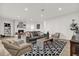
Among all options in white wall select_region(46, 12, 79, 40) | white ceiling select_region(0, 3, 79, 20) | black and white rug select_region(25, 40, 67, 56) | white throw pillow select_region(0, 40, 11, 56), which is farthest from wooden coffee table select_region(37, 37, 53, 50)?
white throw pillow select_region(0, 40, 11, 56)

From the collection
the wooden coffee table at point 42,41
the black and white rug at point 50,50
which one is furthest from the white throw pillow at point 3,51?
the wooden coffee table at point 42,41

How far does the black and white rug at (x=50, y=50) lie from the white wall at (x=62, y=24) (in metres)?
0.25

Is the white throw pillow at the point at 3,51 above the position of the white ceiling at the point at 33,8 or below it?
below

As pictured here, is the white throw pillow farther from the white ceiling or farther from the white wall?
the white wall

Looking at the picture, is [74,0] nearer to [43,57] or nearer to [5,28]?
[43,57]

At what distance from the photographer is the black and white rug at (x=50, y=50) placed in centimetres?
271

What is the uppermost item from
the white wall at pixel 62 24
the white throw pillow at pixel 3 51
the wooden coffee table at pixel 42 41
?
the white wall at pixel 62 24

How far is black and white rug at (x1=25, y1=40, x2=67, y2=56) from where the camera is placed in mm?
2711

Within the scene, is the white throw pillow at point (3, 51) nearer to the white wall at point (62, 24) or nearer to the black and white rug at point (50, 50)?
the black and white rug at point (50, 50)

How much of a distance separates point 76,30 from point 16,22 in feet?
4.46

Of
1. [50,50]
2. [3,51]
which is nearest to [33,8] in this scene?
[50,50]

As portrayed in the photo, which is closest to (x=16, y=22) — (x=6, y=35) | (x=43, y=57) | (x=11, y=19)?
(x=11, y=19)

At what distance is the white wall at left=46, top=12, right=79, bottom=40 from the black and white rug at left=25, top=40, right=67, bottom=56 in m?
0.25

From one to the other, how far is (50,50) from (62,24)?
0.66 metres
